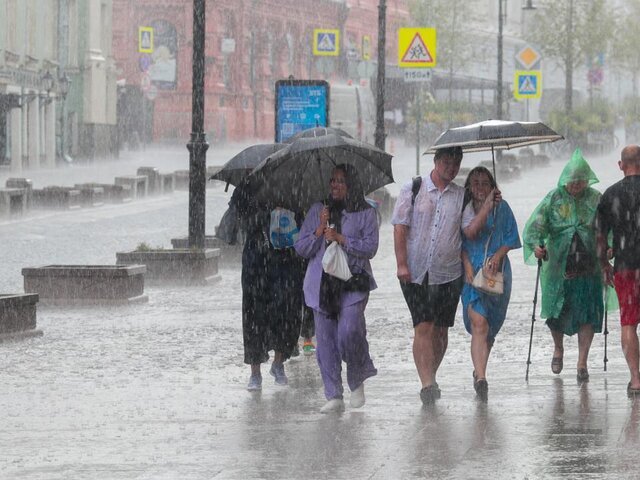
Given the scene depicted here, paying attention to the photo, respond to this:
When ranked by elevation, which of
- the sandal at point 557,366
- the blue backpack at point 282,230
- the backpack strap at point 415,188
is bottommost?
the sandal at point 557,366

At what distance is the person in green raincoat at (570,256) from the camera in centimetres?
1174

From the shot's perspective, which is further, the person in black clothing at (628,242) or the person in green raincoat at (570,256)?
the person in green raincoat at (570,256)

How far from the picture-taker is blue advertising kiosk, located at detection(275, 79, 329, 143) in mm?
17625

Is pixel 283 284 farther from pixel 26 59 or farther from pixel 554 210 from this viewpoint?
pixel 26 59

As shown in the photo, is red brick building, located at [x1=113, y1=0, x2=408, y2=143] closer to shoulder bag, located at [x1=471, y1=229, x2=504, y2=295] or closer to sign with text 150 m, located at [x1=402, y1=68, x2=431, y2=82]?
sign with text 150 m, located at [x1=402, y1=68, x2=431, y2=82]

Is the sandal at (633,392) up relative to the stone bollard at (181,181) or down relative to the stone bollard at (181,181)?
up

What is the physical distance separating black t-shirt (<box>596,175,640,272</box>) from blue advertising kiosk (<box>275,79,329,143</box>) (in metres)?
6.66

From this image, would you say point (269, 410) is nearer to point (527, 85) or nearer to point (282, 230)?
point (282, 230)

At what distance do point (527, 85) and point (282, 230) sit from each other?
128 ft

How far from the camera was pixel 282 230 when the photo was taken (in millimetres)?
11758

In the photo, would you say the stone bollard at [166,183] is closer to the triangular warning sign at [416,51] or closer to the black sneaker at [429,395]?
the triangular warning sign at [416,51]

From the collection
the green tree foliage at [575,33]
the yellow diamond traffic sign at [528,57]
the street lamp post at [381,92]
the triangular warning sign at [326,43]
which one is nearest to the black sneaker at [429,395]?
the street lamp post at [381,92]

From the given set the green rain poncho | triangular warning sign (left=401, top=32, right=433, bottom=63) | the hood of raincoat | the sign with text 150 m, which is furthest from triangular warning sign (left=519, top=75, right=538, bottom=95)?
the hood of raincoat

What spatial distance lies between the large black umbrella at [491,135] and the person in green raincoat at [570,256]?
335 mm
